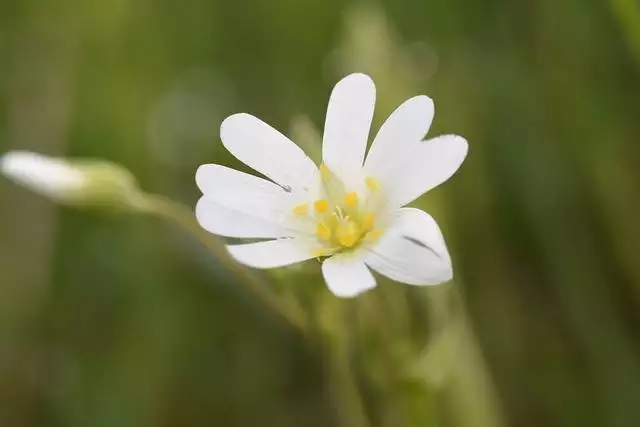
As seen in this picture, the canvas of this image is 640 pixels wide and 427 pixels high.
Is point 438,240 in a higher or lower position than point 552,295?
lower

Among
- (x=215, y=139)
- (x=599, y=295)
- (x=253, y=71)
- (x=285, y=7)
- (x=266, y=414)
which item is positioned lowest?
(x=266, y=414)

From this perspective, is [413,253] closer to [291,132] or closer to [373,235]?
[373,235]

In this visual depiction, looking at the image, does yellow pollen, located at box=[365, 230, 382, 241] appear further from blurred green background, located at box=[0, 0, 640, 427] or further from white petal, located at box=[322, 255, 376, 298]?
blurred green background, located at box=[0, 0, 640, 427]

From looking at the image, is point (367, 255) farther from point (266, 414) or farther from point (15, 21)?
point (15, 21)

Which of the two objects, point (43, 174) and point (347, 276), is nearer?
point (347, 276)

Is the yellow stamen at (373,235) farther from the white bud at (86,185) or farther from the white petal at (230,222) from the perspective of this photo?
the white bud at (86,185)

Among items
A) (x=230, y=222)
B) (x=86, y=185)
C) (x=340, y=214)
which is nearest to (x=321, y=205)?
(x=340, y=214)

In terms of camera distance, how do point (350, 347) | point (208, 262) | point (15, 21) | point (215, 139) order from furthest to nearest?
Answer: point (15, 21), point (215, 139), point (208, 262), point (350, 347)

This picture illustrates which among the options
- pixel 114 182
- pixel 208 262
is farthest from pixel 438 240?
pixel 208 262
